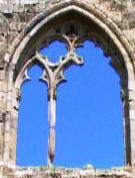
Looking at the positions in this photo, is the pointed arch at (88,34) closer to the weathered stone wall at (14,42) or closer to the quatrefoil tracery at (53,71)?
the weathered stone wall at (14,42)

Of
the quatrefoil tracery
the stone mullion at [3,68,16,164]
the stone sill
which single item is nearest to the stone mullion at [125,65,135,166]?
the stone sill

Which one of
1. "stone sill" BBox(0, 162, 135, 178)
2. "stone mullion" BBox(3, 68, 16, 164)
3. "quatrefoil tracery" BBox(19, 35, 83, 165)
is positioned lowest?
"stone sill" BBox(0, 162, 135, 178)

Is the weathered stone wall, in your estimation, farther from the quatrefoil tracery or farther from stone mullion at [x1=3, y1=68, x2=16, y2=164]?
the quatrefoil tracery

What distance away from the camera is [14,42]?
481 inches

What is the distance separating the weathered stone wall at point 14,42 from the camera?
1101cm

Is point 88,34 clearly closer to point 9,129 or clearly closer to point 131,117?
point 131,117

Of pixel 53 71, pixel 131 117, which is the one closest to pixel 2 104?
pixel 53 71

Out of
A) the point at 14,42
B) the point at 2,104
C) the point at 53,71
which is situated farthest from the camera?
the point at 14,42

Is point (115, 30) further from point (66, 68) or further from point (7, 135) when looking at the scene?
point (7, 135)

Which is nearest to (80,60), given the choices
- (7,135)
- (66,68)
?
(66,68)


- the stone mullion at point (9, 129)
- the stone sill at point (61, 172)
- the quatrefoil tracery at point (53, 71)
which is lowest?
the stone sill at point (61, 172)

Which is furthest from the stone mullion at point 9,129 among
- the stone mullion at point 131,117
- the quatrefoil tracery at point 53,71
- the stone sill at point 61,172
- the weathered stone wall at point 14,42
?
Result: the stone mullion at point 131,117

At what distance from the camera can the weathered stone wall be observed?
434 inches

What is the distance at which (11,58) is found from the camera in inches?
477
